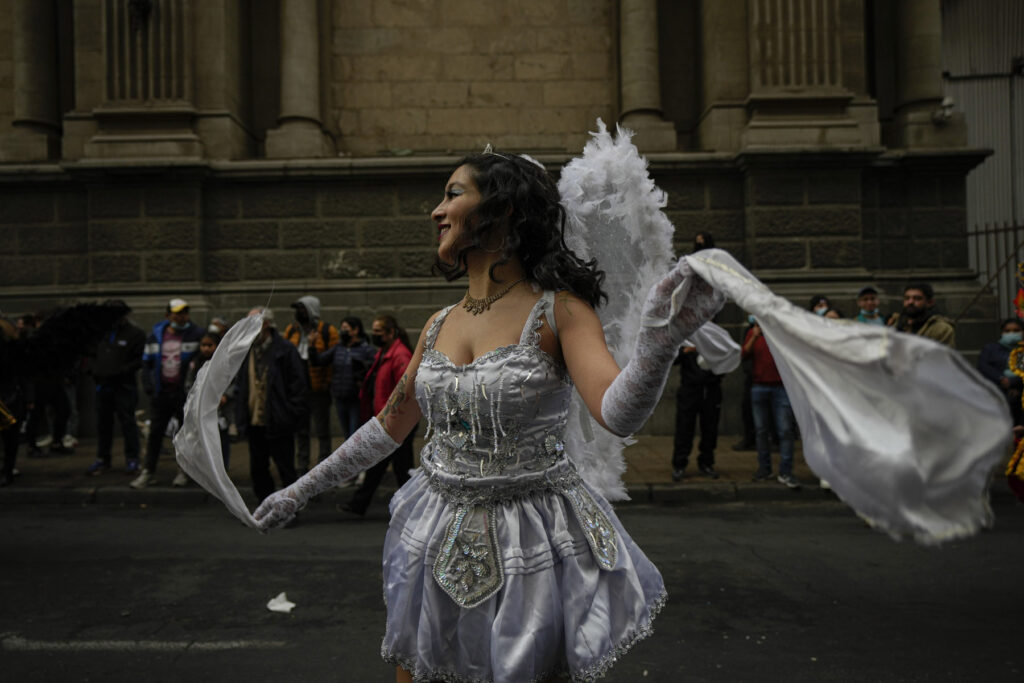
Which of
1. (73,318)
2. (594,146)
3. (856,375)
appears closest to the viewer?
(856,375)

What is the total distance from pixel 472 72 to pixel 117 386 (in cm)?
696

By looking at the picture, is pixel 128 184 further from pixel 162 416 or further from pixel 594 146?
pixel 594 146

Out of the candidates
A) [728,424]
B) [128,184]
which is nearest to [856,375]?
[728,424]

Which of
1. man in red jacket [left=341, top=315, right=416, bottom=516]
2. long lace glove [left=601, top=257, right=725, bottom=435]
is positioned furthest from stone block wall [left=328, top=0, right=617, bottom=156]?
long lace glove [left=601, top=257, right=725, bottom=435]

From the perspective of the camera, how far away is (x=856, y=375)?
4.84 feet

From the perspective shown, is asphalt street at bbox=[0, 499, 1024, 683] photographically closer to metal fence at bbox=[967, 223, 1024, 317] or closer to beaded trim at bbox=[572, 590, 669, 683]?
beaded trim at bbox=[572, 590, 669, 683]

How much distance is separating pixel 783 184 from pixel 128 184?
9.15 m

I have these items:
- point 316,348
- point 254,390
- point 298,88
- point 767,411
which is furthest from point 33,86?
point 767,411

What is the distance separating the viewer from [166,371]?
29.9ft

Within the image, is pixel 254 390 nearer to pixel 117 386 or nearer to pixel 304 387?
pixel 304 387

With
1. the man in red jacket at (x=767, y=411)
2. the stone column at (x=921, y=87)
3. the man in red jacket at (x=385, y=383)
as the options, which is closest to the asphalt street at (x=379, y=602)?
the man in red jacket at (x=385, y=383)

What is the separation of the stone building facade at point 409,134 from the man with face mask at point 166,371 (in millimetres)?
2460

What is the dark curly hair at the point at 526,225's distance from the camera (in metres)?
2.37

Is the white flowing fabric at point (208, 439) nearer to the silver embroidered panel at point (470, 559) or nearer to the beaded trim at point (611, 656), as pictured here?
the silver embroidered panel at point (470, 559)
